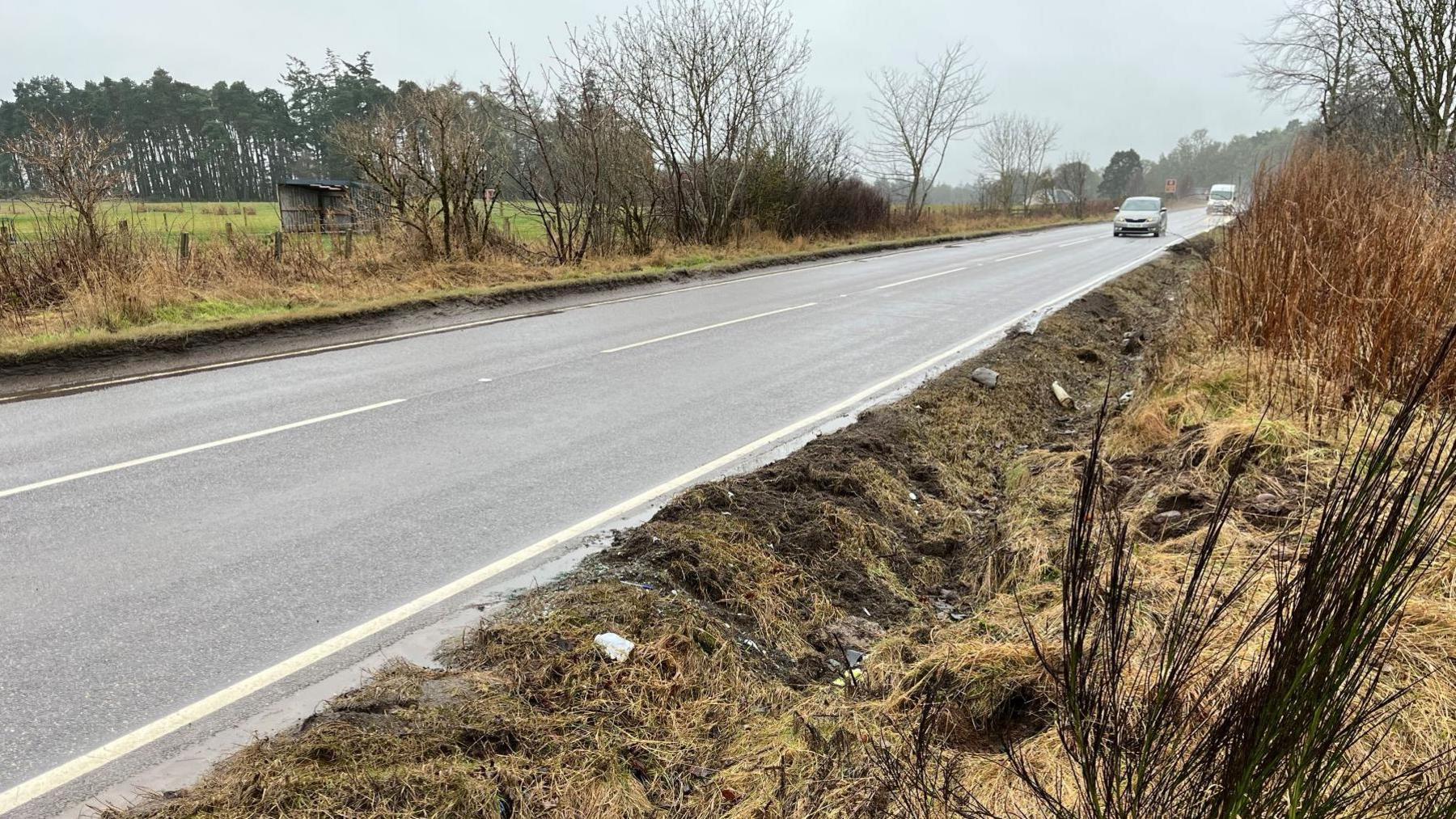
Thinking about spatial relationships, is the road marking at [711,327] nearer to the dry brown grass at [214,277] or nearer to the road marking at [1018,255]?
the dry brown grass at [214,277]

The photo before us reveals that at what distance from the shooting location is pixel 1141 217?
32.3 m

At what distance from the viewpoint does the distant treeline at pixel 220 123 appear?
63250 millimetres

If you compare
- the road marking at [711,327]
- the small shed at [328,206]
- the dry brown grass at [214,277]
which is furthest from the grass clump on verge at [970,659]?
the small shed at [328,206]

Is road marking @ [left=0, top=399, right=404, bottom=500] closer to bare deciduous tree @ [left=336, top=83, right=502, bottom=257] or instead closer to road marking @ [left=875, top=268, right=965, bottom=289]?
bare deciduous tree @ [left=336, top=83, right=502, bottom=257]

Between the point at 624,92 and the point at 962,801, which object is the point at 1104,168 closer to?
the point at 624,92

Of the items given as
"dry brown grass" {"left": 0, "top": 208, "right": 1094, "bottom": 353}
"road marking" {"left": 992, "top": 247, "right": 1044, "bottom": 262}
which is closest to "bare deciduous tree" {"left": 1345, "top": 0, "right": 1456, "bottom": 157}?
"road marking" {"left": 992, "top": 247, "right": 1044, "bottom": 262}

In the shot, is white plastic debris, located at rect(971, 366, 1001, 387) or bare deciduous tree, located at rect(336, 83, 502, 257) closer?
white plastic debris, located at rect(971, 366, 1001, 387)

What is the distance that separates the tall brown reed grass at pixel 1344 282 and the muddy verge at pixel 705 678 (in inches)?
99.1

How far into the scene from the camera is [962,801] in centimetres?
199

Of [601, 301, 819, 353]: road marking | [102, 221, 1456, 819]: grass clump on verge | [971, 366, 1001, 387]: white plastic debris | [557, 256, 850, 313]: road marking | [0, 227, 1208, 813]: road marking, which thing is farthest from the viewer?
[557, 256, 850, 313]: road marking

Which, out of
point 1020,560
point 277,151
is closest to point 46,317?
point 1020,560

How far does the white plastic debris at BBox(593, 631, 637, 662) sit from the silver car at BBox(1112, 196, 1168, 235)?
34.5m

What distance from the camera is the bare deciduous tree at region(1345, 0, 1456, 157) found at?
19.8 metres

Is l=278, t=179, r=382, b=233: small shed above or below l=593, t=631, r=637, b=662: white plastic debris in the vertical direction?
above
